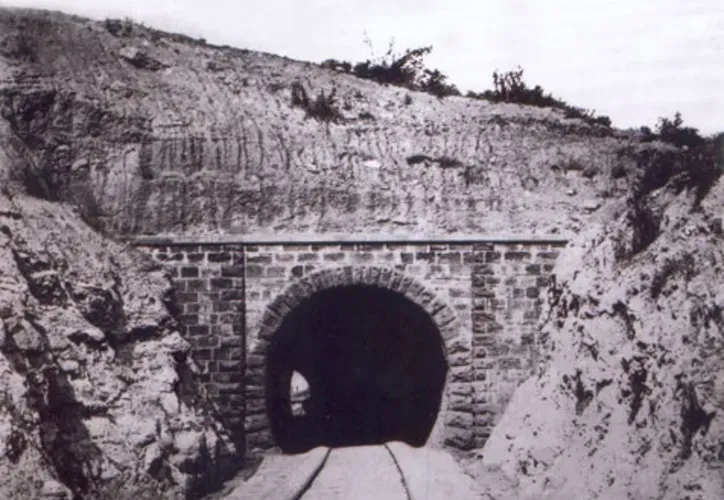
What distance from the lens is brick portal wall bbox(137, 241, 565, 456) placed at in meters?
12.1

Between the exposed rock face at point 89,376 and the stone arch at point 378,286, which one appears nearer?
the exposed rock face at point 89,376

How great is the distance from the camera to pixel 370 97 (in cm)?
1521

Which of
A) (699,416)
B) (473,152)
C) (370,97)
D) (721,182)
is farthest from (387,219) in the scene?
(699,416)

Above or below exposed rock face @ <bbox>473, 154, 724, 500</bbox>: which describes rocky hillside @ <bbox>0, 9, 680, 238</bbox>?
above

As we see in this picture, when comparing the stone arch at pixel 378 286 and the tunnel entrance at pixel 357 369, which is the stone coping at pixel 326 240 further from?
the tunnel entrance at pixel 357 369

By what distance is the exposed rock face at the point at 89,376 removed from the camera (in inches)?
285

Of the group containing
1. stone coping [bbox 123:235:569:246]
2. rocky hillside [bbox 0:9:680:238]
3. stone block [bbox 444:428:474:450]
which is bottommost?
stone block [bbox 444:428:474:450]

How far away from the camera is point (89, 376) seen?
9.10 meters

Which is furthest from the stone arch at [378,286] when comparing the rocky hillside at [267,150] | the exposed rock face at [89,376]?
the exposed rock face at [89,376]

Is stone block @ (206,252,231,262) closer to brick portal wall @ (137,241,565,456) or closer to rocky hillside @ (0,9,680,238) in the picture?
brick portal wall @ (137,241,565,456)

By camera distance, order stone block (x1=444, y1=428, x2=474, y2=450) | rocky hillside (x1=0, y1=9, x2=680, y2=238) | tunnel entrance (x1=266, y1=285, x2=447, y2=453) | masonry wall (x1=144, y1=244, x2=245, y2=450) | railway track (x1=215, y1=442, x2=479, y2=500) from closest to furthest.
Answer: railway track (x1=215, y1=442, x2=479, y2=500)
masonry wall (x1=144, y1=244, x2=245, y2=450)
stone block (x1=444, y1=428, x2=474, y2=450)
rocky hillside (x1=0, y1=9, x2=680, y2=238)
tunnel entrance (x1=266, y1=285, x2=447, y2=453)

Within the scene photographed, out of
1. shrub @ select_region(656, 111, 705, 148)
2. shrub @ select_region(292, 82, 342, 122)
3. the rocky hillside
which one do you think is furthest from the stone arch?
shrub @ select_region(656, 111, 705, 148)

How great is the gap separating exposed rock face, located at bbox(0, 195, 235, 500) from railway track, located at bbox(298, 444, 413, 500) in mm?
1348

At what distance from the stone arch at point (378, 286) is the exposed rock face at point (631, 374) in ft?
4.31
